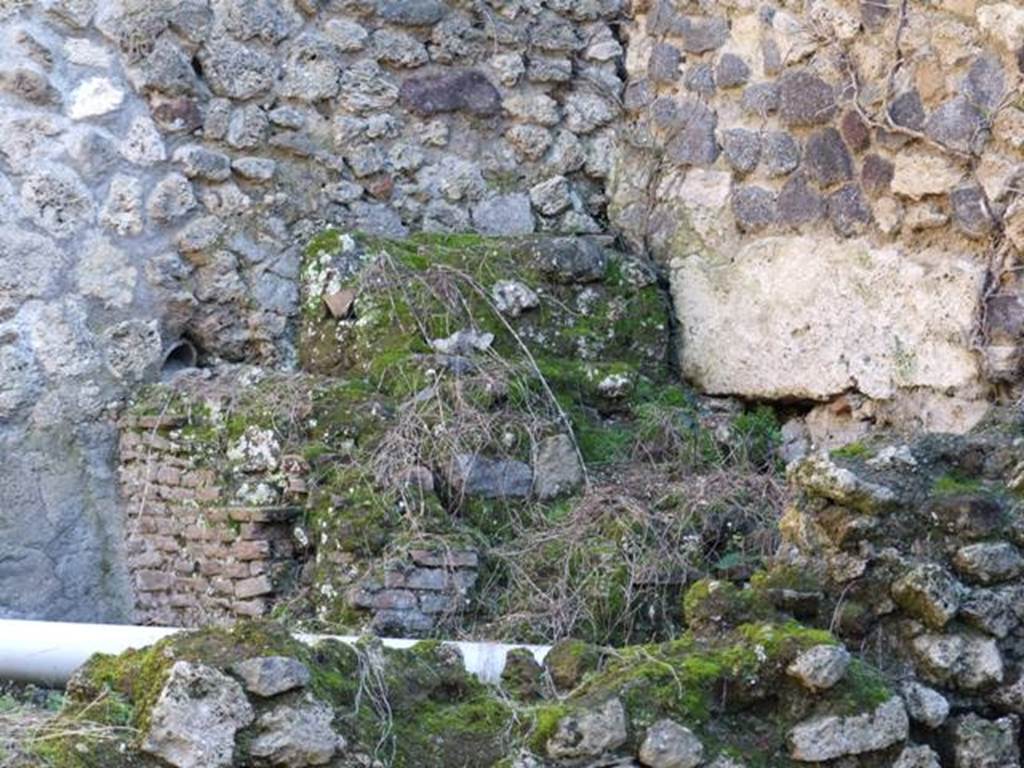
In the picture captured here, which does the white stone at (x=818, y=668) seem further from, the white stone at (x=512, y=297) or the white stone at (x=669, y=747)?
the white stone at (x=512, y=297)

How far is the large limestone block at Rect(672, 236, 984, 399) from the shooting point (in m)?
6.00

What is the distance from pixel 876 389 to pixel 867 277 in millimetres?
367

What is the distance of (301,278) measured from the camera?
6.79m

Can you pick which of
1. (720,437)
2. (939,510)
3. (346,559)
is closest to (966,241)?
(720,437)

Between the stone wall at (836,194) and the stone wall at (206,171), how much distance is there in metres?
0.42

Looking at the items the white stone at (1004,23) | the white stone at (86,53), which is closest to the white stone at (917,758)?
the white stone at (1004,23)

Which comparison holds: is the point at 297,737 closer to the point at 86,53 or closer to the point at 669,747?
the point at 669,747

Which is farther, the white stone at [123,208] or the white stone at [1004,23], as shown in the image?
the white stone at [123,208]

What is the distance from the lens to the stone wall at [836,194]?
589 centimetres

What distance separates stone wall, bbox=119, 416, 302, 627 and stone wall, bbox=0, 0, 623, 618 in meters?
0.12

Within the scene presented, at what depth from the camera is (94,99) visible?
6656mm

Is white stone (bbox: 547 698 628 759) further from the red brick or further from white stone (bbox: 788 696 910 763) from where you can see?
the red brick

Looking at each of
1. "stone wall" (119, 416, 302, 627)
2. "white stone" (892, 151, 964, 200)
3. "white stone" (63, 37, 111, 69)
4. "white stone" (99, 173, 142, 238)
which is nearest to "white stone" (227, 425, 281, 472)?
"stone wall" (119, 416, 302, 627)

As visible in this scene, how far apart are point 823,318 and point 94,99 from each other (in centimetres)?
261
